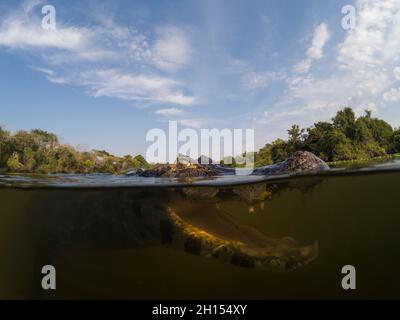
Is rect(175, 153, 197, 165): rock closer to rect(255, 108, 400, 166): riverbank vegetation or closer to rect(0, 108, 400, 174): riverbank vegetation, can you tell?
rect(0, 108, 400, 174): riverbank vegetation

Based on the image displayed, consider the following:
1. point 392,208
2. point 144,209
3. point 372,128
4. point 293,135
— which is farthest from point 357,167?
point 144,209

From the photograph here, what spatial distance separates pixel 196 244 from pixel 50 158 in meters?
5.72

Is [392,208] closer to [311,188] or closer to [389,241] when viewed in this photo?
[389,241]

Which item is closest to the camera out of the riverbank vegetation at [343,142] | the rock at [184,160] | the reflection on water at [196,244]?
the reflection on water at [196,244]

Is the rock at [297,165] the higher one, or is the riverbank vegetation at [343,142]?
the riverbank vegetation at [343,142]

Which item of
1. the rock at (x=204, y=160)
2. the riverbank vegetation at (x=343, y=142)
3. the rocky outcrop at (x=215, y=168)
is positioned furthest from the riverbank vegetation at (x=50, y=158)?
the riverbank vegetation at (x=343, y=142)

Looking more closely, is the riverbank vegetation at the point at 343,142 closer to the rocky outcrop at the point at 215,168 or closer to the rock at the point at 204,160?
the rocky outcrop at the point at 215,168

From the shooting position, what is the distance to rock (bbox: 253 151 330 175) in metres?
8.23

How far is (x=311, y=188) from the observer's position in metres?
10.2

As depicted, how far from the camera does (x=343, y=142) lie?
972 centimetres

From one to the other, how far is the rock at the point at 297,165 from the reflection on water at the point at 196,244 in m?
0.56

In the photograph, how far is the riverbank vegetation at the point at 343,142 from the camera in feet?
30.5
